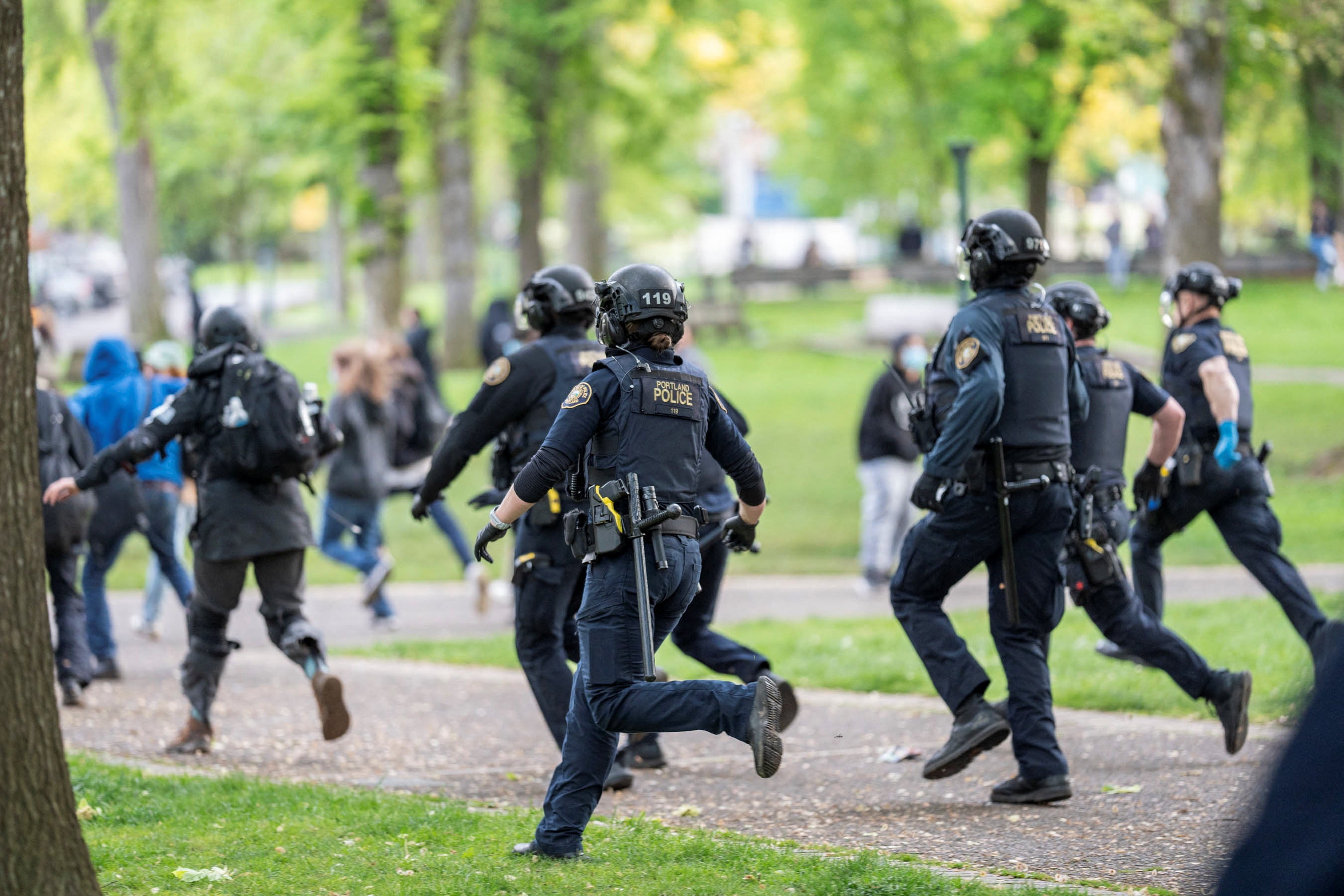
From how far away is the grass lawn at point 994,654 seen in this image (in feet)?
25.0

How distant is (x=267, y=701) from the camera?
8422mm

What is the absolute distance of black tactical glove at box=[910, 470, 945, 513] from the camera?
5.79 meters

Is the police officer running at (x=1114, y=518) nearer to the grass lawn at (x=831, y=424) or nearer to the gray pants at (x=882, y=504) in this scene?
the gray pants at (x=882, y=504)

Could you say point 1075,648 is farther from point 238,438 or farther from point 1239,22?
point 1239,22

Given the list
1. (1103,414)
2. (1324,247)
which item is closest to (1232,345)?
(1103,414)

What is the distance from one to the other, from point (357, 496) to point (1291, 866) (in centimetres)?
971

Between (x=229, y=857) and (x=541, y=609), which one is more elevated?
(x=541, y=609)

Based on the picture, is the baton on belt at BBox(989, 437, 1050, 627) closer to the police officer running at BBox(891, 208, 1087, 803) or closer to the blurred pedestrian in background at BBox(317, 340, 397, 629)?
the police officer running at BBox(891, 208, 1087, 803)

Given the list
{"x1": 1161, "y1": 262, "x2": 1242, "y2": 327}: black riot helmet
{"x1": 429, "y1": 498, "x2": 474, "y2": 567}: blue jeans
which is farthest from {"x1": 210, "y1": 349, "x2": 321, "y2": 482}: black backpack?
{"x1": 429, "y1": 498, "x2": 474, "y2": 567}: blue jeans

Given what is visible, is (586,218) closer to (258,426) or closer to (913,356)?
(913,356)

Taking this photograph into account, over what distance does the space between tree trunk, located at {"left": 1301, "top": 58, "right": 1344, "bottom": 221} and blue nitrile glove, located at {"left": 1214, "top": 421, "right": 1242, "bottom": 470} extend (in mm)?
9673

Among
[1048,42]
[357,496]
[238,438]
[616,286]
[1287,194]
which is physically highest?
[1048,42]

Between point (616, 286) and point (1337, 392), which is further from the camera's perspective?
point (1337, 392)

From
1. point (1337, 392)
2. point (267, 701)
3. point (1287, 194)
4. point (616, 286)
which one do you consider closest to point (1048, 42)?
point (1287, 194)
